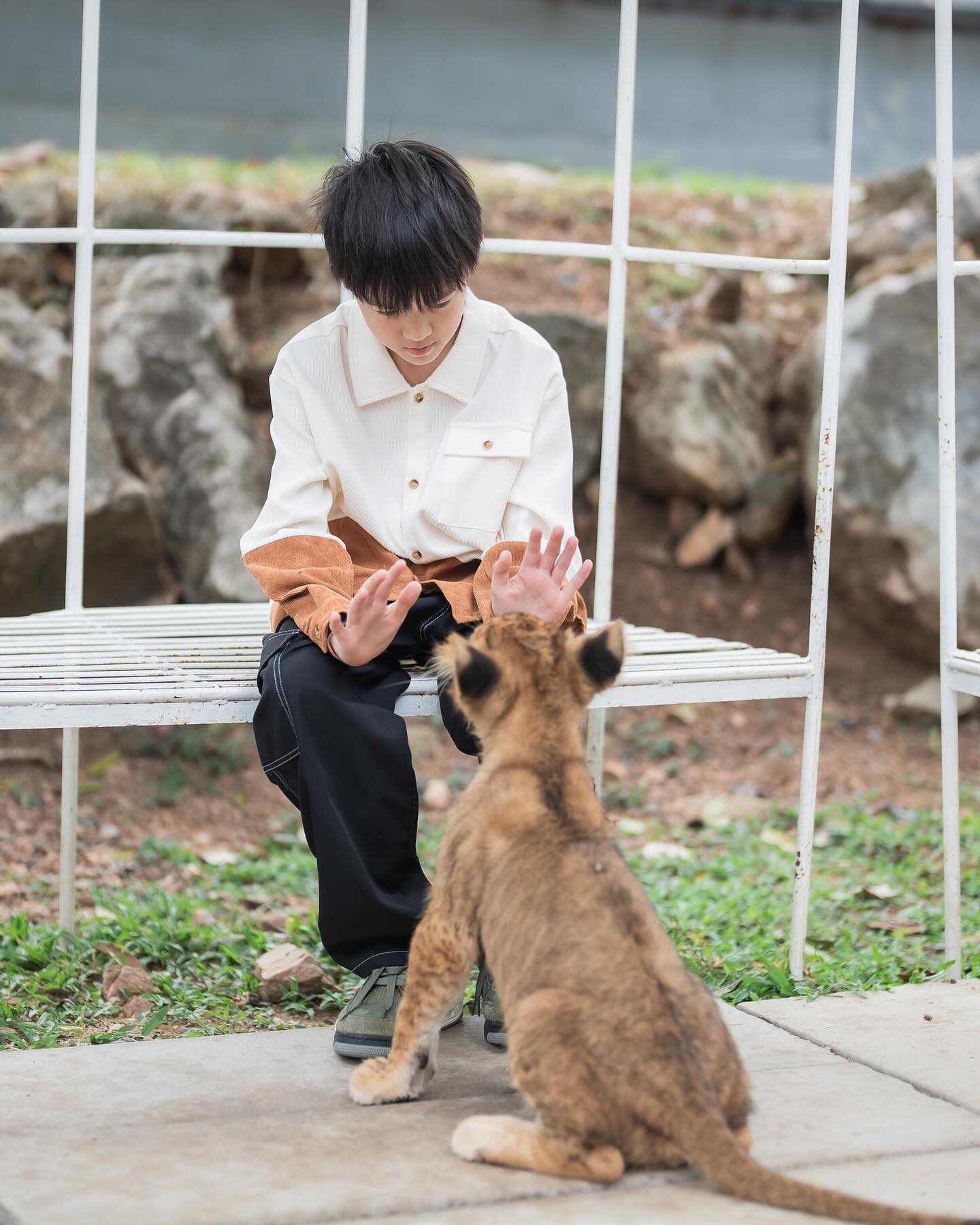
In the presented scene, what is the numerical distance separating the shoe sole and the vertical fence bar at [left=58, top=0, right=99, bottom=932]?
117 centimetres

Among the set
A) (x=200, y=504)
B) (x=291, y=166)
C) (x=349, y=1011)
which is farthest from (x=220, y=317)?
(x=349, y=1011)

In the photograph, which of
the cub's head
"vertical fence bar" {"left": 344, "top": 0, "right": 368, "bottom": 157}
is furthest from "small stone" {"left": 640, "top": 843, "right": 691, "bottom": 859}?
"vertical fence bar" {"left": 344, "top": 0, "right": 368, "bottom": 157}

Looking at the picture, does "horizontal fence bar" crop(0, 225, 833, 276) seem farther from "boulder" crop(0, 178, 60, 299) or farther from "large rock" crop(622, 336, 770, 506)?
"boulder" crop(0, 178, 60, 299)

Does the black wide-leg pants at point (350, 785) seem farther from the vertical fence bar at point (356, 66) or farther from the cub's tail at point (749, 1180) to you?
the vertical fence bar at point (356, 66)

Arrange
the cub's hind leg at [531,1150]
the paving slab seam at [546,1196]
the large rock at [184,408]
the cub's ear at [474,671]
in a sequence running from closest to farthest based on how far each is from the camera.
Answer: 1. the paving slab seam at [546,1196]
2. the cub's hind leg at [531,1150]
3. the cub's ear at [474,671]
4. the large rock at [184,408]

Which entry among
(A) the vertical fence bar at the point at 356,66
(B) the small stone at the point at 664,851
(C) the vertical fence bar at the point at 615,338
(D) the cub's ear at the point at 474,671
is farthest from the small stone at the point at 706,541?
(D) the cub's ear at the point at 474,671

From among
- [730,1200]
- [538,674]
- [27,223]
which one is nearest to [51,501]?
[27,223]

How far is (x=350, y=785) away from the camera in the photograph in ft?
9.81

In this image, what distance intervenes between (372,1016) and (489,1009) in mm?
277

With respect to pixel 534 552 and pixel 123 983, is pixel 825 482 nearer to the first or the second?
pixel 534 552

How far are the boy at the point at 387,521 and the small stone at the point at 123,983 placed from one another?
752 mm

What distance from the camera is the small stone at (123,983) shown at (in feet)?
11.8

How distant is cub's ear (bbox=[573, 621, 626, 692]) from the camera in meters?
2.71

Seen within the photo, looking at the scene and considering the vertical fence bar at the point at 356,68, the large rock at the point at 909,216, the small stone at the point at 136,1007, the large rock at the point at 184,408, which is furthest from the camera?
the large rock at the point at 909,216
